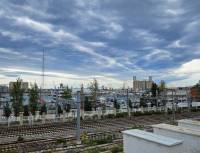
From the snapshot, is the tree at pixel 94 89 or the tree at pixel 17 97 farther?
the tree at pixel 94 89

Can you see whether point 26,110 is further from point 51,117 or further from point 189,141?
point 189,141

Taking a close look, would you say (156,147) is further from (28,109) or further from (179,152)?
(28,109)

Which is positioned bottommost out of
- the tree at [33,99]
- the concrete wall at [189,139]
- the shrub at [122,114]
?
Answer: the shrub at [122,114]

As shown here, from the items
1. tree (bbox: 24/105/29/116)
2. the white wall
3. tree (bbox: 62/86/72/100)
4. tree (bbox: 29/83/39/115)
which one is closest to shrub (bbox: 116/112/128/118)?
tree (bbox: 62/86/72/100)

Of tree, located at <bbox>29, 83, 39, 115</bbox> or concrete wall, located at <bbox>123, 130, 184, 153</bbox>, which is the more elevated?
tree, located at <bbox>29, 83, 39, 115</bbox>

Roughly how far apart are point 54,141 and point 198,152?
9964 millimetres

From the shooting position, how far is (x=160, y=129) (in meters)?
13.2

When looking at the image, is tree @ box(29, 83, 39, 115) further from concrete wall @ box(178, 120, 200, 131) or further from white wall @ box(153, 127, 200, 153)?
white wall @ box(153, 127, 200, 153)

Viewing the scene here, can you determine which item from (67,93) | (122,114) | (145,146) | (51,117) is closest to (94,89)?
(67,93)

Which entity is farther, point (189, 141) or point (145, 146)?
point (189, 141)

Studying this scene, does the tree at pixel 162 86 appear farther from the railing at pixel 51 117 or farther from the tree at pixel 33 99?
the tree at pixel 33 99

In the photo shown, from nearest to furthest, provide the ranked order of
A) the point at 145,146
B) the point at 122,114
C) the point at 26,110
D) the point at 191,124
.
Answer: the point at 145,146, the point at 191,124, the point at 26,110, the point at 122,114

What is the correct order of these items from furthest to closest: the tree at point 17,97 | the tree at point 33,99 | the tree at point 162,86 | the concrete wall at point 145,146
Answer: the tree at point 162,86 → the tree at point 33,99 → the tree at point 17,97 → the concrete wall at point 145,146

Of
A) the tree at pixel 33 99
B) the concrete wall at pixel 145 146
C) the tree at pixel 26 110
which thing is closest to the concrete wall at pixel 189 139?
the concrete wall at pixel 145 146
